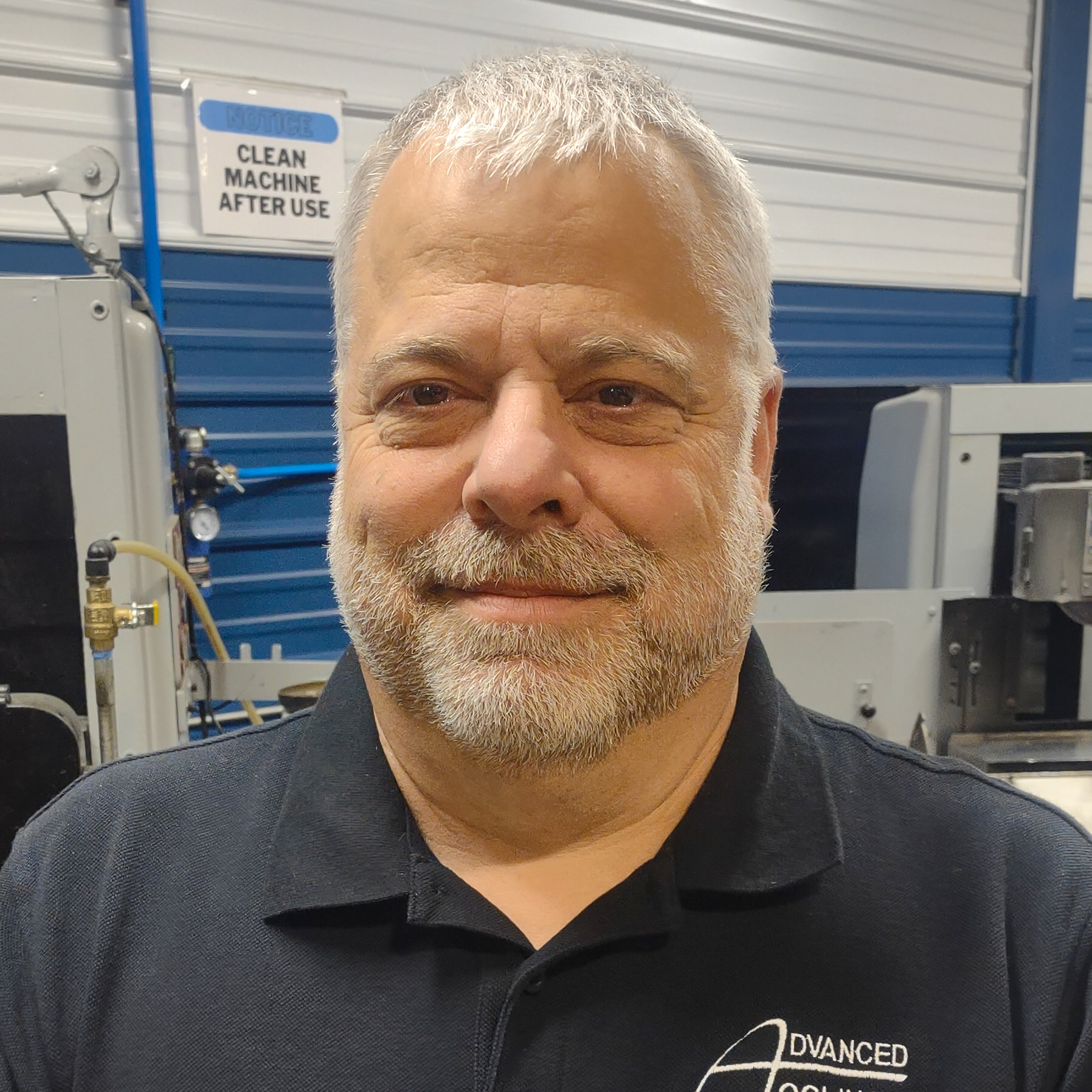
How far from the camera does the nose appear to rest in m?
0.66

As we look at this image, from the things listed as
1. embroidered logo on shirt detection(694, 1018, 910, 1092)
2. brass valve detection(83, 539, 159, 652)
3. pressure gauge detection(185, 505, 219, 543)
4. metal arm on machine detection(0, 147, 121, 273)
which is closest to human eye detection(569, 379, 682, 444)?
embroidered logo on shirt detection(694, 1018, 910, 1092)

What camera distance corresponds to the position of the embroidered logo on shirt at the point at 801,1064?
0.67 meters

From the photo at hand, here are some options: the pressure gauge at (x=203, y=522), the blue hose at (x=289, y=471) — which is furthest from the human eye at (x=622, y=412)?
the blue hose at (x=289, y=471)

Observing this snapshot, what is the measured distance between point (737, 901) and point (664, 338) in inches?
18.0

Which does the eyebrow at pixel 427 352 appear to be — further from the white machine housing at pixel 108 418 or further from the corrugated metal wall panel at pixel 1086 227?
the corrugated metal wall panel at pixel 1086 227

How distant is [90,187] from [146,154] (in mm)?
688

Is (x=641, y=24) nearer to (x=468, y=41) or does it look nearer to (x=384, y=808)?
(x=468, y=41)

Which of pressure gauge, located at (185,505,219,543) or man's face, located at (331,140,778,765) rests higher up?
man's face, located at (331,140,778,765)

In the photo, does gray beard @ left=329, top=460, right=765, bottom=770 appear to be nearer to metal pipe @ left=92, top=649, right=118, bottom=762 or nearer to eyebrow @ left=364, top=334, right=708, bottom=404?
eyebrow @ left=364, top=334, right=708, bottom=404

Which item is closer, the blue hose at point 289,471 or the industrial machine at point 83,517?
the industrial machine at point 83,517

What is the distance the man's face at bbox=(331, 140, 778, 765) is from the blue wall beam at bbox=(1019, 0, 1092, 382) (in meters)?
3.31

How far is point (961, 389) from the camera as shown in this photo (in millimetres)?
1687

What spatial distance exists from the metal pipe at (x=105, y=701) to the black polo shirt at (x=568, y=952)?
0.55 metres

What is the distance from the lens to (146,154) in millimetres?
2162
